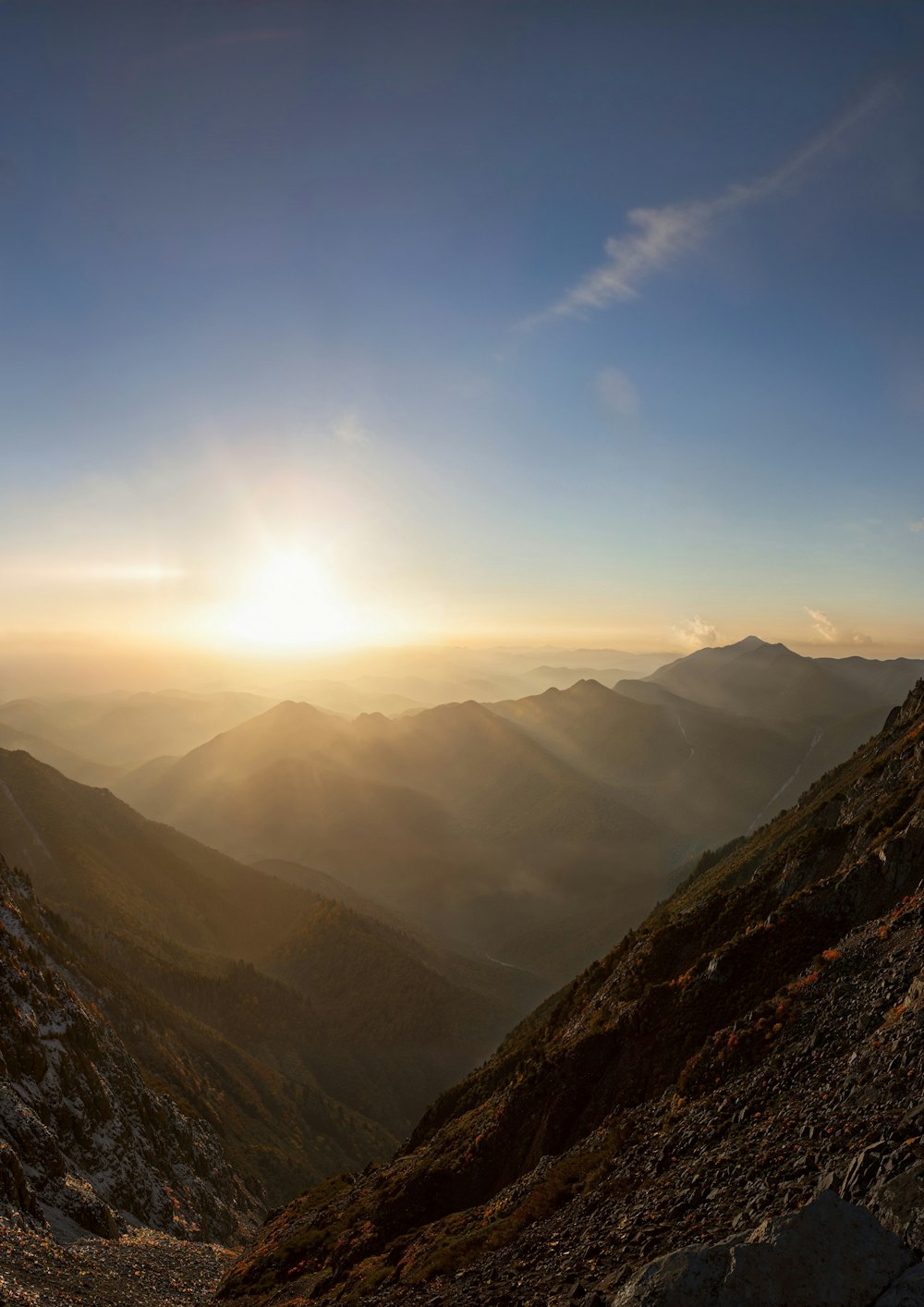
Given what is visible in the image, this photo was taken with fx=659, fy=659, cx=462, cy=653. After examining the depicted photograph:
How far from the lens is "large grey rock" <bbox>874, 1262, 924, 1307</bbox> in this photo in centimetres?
1148

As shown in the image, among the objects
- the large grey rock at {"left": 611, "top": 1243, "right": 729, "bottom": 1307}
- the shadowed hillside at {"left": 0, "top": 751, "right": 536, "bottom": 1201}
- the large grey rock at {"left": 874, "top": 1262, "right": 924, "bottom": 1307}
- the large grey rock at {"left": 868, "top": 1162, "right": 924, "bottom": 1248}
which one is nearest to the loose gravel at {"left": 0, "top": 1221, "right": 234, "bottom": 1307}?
the large grey rock at {"left": 611, "top": 1243, "right": 729, "bottom": 1307}

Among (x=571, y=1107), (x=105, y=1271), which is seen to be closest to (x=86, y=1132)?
(x=105, y=1271)

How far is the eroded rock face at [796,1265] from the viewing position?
12102 mm

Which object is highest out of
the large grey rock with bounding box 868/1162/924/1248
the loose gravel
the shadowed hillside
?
the large grey rock with bounding box 868/1162/924/1248

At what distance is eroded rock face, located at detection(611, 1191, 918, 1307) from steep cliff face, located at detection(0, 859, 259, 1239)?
44.5 metres

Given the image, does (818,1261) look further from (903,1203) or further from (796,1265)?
(903,1203)

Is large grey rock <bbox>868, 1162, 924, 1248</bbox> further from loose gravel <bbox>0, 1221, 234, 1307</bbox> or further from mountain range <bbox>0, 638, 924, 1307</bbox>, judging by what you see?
loose gravel <bbox>0, 1221, 234, 1307</bbox>

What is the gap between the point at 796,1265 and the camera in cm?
1262

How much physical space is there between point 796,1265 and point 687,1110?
41.2 ft

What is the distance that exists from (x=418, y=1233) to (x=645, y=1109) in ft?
45.6

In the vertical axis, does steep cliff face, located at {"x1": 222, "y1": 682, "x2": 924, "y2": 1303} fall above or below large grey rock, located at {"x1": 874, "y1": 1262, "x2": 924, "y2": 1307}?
below

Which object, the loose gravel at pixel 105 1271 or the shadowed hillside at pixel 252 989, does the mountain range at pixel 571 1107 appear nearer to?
the shadowed hillside at pixel 252 989

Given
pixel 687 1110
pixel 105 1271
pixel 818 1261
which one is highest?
pixel 818 1261

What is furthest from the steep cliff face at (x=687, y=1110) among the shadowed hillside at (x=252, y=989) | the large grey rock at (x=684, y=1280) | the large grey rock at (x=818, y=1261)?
the shadowed hillside at (x=252, y=989)
